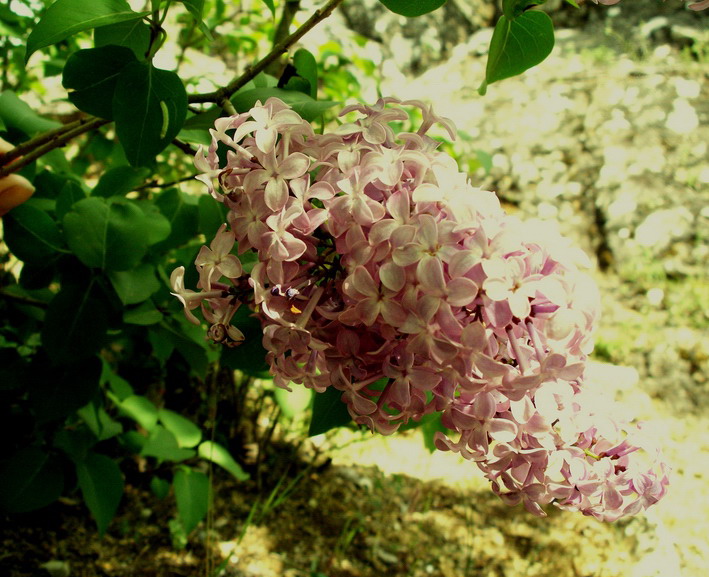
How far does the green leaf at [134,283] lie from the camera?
803 mm

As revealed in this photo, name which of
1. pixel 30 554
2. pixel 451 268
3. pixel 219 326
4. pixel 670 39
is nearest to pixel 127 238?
pixel 219 326

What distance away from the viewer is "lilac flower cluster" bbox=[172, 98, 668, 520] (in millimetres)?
396

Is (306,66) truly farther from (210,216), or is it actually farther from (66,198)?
(66,198)

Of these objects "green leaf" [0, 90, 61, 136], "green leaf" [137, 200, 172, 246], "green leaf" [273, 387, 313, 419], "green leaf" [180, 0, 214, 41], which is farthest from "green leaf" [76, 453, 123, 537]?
"green leaf" [180, 0, 214, 41]

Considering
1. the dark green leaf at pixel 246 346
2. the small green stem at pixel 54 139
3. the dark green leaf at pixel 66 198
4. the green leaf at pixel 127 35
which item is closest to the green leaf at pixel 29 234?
the dark green leaf at pixel 66 198

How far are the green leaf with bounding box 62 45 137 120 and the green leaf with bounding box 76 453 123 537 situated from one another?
603 mm

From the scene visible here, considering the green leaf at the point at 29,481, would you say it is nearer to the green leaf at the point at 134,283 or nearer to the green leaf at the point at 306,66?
the green leaf at the point at 134,283

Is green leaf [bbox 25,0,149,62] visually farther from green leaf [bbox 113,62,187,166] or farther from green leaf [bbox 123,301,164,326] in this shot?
green leaf [bbox 123,301,164,326]

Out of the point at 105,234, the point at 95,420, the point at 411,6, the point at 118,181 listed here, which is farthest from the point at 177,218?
the point at 411,6

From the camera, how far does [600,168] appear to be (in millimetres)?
2703

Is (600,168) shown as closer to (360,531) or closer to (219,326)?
(360,531)

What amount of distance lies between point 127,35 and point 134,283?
0.29 m

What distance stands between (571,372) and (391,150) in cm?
19

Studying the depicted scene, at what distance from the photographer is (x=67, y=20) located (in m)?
0.54
